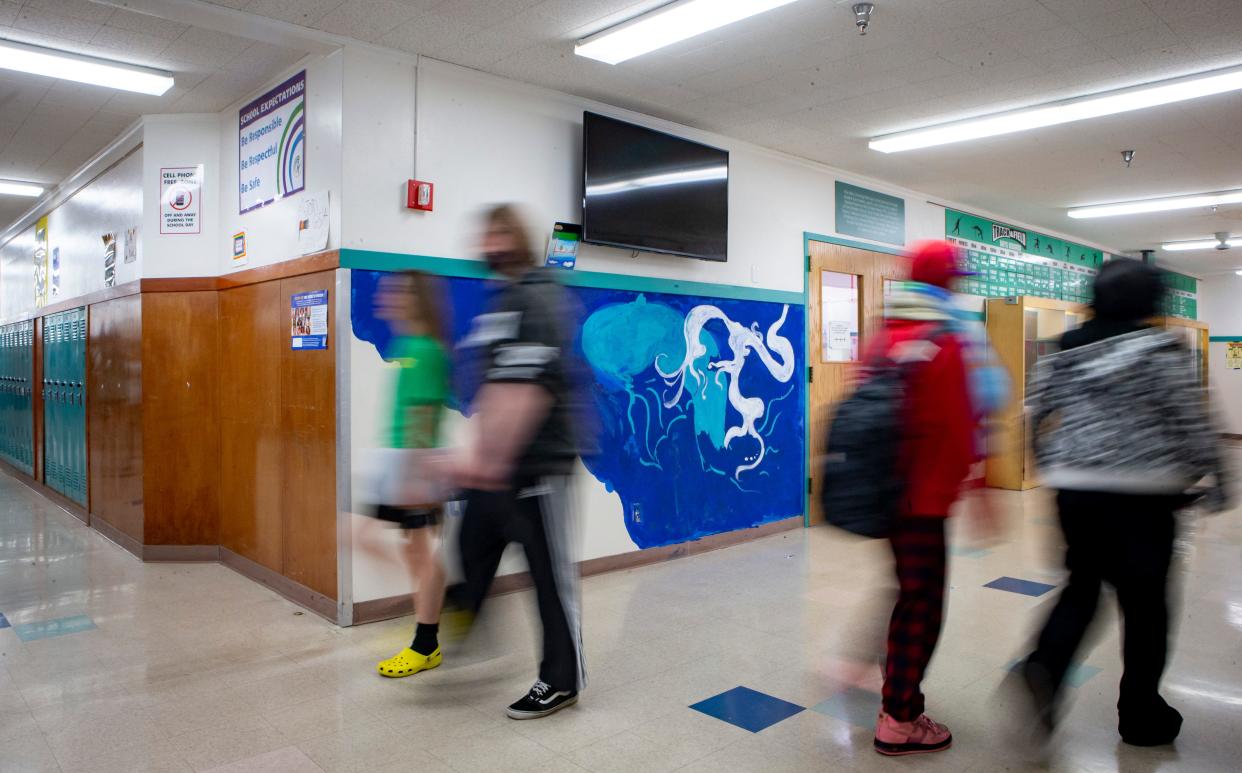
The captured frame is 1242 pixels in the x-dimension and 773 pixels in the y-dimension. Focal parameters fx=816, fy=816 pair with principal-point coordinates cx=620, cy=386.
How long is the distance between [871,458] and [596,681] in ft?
4.86

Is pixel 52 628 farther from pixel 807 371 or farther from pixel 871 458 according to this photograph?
pixel 807 371

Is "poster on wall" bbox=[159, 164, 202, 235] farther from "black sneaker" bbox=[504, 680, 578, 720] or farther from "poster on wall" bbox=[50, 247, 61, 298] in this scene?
"black sneaker" bbox=[504, 680, 578, 720]

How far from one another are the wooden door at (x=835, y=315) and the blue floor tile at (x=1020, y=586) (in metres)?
1.60

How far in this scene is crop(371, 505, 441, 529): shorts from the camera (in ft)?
9.59

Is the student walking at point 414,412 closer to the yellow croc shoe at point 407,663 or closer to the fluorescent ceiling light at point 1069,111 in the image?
the yellow croc shoe at point 407,663

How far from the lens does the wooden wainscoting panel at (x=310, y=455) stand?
384cm

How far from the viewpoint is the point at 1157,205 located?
7719 mm

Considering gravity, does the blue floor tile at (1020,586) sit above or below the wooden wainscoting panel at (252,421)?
below

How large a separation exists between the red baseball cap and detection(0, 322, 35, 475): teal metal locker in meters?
8.47

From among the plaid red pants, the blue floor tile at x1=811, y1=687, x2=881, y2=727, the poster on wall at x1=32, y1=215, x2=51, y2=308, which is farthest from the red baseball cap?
the poster on wall at x1=32, y1=215, x2=51, y2=308

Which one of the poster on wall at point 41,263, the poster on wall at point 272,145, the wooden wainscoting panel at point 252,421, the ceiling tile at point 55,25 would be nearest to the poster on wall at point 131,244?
the wooden wainscoting panel at point 252,421

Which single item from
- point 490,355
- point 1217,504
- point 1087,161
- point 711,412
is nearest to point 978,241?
point 1087,161

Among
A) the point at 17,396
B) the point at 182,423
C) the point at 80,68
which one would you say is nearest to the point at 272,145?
the point at 80,68

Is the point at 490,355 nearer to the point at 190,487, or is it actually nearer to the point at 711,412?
the point at 711,412
